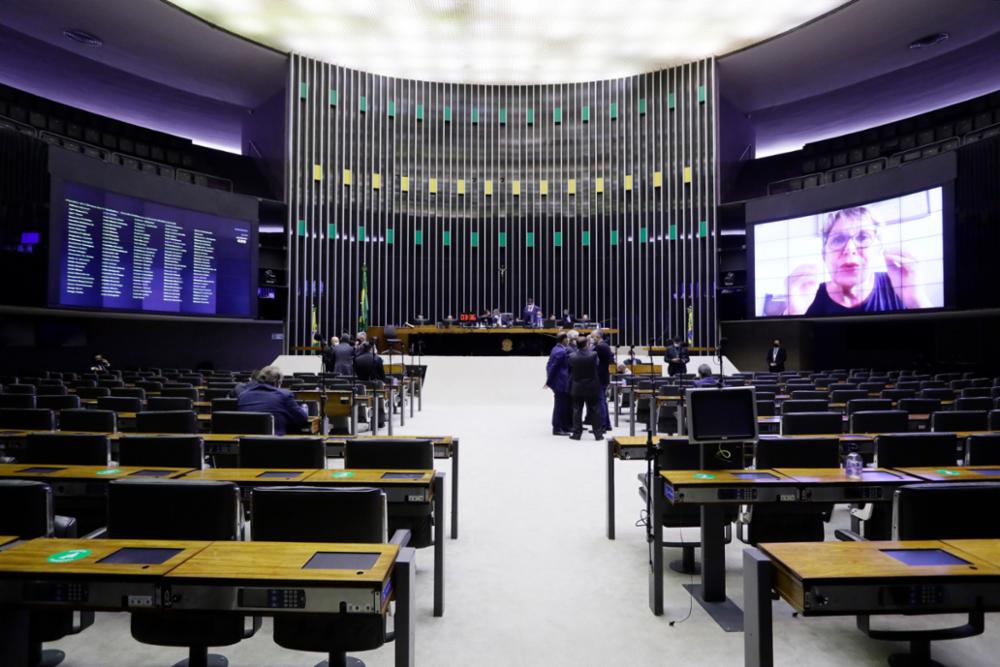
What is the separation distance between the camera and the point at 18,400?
592 centimetres

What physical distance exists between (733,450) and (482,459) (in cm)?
407

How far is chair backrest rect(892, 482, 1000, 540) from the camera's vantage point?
2195 millimetres

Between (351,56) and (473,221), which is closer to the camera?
(351,56)

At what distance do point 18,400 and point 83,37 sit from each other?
13.7 meters

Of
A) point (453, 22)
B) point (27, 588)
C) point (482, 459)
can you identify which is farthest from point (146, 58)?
point (27, 588)

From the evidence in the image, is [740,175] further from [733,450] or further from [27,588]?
[27,588]

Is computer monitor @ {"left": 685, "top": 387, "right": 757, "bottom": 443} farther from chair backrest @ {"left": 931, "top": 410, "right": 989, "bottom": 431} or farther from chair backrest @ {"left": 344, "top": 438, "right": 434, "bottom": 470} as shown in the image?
chair backrest @ {"left": 931, "top": 410, "right": 989, "bottom": 431}

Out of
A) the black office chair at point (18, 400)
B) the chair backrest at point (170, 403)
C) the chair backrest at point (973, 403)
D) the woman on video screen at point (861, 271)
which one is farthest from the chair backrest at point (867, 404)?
the woman on video screen at point (861, 271)

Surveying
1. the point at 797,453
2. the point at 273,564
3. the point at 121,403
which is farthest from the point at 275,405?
the point at 797,453

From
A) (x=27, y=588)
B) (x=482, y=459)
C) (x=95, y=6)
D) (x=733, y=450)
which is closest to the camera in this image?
(x=27, y=588)

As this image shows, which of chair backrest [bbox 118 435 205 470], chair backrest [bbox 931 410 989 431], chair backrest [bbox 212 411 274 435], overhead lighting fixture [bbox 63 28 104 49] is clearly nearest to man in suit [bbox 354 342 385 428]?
chair backrest [bbox 212 411 274 435]

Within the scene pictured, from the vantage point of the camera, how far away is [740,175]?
1997cm

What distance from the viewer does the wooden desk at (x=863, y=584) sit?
1.66 meters

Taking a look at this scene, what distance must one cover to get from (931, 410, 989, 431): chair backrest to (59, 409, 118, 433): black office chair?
6266 millimetres
